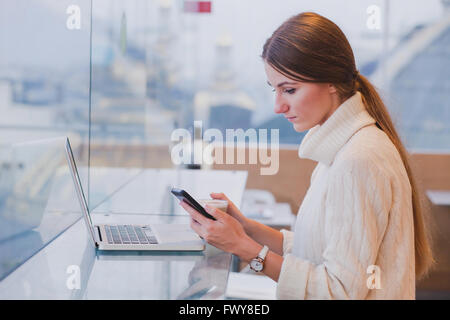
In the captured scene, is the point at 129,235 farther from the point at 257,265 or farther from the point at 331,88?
the point at 331,88

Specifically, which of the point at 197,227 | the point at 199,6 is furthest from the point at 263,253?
the point at 199,6

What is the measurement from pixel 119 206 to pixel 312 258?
79 cm

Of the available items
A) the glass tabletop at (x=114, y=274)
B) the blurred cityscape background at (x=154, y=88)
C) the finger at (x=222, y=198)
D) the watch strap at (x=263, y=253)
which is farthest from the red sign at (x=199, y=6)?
the watch strap at (x=263, y=253)

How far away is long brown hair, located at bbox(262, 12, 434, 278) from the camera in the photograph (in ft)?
3.18

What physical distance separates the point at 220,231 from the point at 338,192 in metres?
0.23

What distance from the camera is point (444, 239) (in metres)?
2.97

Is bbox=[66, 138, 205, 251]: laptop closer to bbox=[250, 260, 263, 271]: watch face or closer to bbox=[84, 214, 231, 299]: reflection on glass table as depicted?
bbox=[84, 214, 231, 299]: reflection on glass table

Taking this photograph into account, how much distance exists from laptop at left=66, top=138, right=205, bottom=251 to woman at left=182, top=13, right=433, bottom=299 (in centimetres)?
13

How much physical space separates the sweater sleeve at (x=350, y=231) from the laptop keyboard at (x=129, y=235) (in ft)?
1.22

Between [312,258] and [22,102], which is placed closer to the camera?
[312,258]

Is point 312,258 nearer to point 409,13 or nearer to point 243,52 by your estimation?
point 243,52

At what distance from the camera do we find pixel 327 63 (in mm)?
979

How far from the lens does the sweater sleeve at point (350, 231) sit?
2.82ft

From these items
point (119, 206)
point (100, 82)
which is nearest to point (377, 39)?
point (100, 82)
